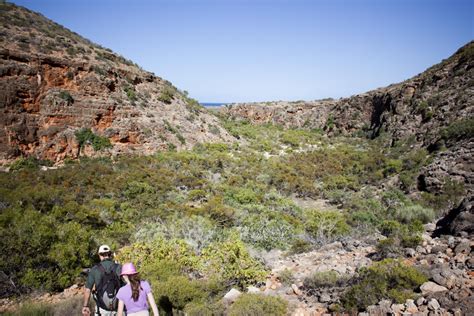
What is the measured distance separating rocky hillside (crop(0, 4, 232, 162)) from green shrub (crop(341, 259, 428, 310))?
62.6 feet

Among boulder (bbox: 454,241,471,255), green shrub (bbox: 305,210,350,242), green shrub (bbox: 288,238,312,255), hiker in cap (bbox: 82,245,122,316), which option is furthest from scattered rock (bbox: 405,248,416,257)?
hiker in cap (bbox: 82,245,122,316)

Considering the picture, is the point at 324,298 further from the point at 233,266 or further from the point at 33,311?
the point at 33,311

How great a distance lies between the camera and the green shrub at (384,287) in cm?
430

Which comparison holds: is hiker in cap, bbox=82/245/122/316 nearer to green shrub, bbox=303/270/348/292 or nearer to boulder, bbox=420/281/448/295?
green shrub, bbox=303/270/348/292

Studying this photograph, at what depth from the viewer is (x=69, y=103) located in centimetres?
2003

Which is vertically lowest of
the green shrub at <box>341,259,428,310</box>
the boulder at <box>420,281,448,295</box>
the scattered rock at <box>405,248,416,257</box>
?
the scattered rock at <box>405,248,416,257</box>

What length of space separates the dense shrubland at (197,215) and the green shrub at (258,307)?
39mm

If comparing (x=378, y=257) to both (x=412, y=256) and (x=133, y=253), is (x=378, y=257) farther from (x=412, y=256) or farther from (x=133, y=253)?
(x=133, y=253)

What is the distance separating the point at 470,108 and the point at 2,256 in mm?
26257

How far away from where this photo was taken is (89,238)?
751 cm

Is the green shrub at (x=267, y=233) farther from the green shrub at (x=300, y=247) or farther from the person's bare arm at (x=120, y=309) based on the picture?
the person's bare arm at (x=120, y=309)

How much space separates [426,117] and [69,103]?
27966 millimetres

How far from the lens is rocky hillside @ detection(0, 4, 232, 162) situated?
18.0 metres

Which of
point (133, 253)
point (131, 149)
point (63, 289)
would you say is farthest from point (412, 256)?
point (131, 149)
